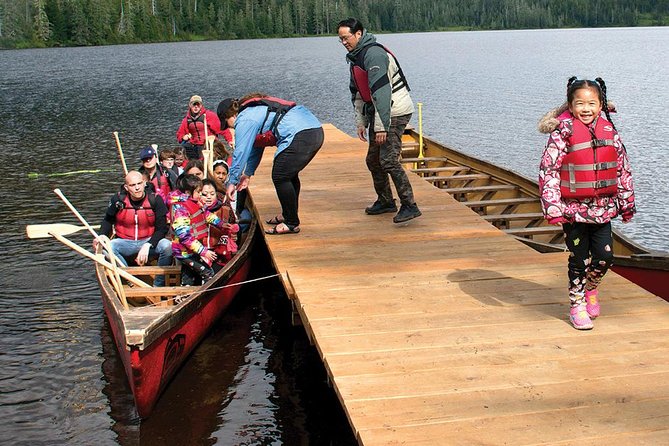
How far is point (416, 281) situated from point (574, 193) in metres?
2.08

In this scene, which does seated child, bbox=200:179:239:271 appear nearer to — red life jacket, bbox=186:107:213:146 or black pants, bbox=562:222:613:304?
black pants, bbox=562:222:613:304

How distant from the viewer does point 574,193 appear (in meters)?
6.14

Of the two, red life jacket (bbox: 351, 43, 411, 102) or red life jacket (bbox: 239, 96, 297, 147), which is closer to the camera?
red life jacket (bbox: 239, 96, 297, 147)

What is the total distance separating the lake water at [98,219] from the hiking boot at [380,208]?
1.87 m

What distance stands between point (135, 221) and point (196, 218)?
116 centimetres

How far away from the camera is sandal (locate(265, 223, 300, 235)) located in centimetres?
977

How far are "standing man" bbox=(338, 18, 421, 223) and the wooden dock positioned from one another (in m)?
0.71

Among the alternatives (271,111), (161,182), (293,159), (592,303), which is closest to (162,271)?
(293,159)

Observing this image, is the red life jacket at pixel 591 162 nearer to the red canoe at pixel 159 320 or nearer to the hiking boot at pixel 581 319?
the hiking boot at pixel 581 319

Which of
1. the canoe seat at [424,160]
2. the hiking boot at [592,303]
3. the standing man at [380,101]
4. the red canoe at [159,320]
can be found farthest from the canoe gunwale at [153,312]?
the canoe seat at [424,160]

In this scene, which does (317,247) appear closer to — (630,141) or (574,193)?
(574,193)

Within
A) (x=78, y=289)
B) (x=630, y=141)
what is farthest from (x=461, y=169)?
(x=630, y=141)

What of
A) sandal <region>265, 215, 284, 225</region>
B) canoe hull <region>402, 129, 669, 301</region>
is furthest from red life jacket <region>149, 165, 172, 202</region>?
canoe hull <region>402, 129, 669, 301</region>

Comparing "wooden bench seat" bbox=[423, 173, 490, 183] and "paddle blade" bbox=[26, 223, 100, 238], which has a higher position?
"paddle blade" bbox=[26, 223, 100, 238]
